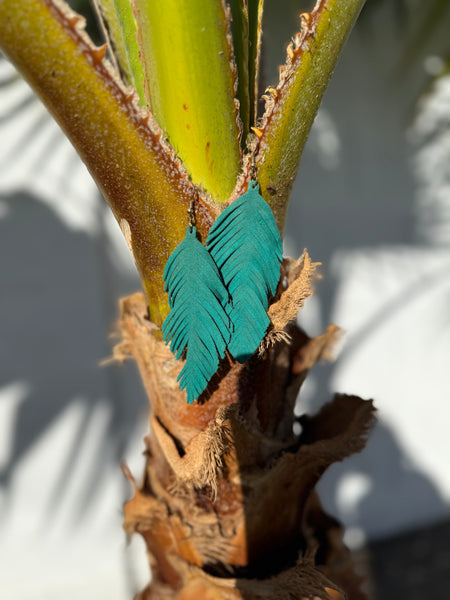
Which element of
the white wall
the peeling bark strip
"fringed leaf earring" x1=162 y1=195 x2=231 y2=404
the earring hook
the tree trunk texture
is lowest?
the tree trunk texture

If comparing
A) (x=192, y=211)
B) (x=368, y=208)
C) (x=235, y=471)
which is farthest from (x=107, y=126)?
(x=368, y=208)

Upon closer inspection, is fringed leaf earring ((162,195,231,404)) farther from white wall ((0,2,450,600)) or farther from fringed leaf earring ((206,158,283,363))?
white wall ((0,2,450,600))

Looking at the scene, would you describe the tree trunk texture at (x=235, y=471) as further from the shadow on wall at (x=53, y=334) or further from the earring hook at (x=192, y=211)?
the shadow on wall at (x=53, y=334)

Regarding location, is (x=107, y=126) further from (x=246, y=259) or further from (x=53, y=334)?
(x=53, y=334)

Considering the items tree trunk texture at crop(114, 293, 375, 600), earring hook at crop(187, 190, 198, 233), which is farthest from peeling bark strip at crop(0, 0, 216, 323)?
tree trunk texture at crop(114, 293, 375, 600)

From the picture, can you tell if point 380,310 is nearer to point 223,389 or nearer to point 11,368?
point 11,368

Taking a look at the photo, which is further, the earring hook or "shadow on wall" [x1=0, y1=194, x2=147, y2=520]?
"shadow on wall" [x1=0, y1=194, x2=147, y2=520]

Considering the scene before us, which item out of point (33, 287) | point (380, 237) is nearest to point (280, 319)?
point (33, 287)
